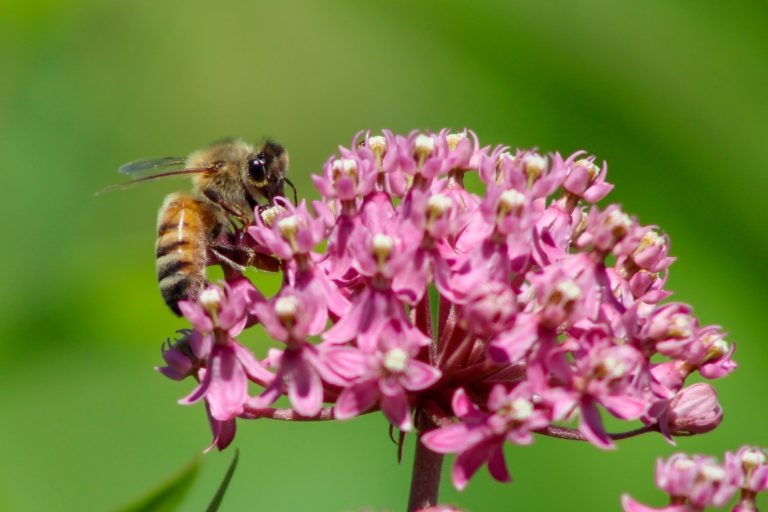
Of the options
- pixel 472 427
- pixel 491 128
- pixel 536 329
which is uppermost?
pixel 491 128

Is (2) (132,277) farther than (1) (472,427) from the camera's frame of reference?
Yes

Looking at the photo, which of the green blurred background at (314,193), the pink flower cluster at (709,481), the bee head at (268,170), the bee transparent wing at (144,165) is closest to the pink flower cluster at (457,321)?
the pink flower cluster at (709,481)

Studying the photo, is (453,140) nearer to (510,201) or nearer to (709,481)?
(510,201)

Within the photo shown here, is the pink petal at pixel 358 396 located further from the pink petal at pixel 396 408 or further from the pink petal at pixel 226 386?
the pink petal at pixel 226 386

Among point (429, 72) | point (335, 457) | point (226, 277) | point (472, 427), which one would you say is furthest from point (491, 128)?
point (472, 427)

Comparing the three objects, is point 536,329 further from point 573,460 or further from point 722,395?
point 722,395

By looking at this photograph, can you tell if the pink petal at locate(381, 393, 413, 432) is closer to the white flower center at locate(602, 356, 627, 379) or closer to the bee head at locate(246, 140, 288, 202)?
the white flower center at locate(602, 356, 627, 379)

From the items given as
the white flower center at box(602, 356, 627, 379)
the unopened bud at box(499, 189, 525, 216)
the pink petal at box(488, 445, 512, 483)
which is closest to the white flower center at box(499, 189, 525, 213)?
the unopened bud at box(499, 189, 525, 216)
